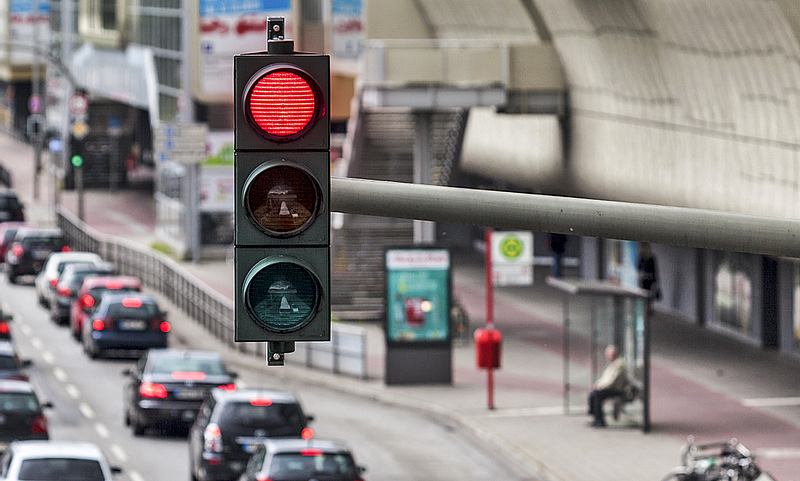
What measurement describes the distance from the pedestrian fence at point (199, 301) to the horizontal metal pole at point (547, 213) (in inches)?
705

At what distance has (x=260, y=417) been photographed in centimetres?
2528

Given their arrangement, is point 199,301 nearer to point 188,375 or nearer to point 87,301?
point 87,301

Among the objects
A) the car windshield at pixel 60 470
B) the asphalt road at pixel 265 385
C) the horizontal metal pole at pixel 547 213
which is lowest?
the asphalt road at pixel 265 385

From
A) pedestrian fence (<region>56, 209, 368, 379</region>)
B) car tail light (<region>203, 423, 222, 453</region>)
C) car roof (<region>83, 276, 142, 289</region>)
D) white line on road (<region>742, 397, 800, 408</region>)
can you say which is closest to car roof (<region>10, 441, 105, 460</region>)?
car tail light (<region>203, 423, 222, 453</region>)

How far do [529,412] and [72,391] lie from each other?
8.72m

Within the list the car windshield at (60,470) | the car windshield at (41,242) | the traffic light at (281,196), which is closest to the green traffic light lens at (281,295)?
the traffic light at (281,196)

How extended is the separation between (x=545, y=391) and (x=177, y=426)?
7.39m

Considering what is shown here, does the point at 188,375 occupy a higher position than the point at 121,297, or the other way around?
the point at 121,297

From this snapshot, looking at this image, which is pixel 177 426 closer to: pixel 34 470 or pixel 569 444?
pixel 569 444

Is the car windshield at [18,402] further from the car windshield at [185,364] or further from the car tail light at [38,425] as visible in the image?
the car windshield at [185,364]

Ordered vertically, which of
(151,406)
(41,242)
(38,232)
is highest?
(38,232)

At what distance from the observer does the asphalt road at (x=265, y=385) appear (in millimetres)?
28000

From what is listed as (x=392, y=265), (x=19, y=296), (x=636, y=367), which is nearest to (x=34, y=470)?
(x=636, y=367)

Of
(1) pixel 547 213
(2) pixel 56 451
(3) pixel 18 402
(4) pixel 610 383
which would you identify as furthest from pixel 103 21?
(1) pixel 547 213
